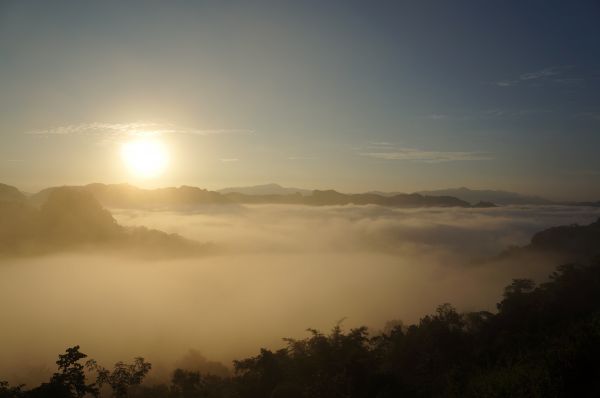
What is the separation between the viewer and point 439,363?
3562cm

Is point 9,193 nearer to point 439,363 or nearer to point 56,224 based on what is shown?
point 56,224

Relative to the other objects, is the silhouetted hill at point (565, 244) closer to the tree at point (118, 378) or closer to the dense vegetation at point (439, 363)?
the dense vegetation at point (439, 363)

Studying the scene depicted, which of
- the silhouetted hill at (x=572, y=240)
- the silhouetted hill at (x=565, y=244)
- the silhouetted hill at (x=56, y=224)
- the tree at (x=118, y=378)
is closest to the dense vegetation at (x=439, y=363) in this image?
the tree at (x=118, y=378)

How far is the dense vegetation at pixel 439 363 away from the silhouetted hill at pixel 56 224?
94.9 m

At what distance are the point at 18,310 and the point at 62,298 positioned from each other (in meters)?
16.8

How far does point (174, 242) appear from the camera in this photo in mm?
175750

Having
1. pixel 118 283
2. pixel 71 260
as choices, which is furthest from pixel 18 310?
pixel 118 283

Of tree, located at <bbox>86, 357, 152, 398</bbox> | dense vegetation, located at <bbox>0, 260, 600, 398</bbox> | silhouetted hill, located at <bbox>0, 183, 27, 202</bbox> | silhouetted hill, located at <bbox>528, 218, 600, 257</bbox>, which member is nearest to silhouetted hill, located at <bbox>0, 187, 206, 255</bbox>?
silhouetted hill, located at <bbox>0, 183, 27, 202</bbox>

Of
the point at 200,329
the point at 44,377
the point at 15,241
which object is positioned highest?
the point at 15,241

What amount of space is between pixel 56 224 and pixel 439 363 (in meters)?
124

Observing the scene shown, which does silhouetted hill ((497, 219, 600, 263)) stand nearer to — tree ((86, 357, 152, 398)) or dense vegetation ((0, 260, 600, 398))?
dense vegetation ((0, 260, 600, 398))

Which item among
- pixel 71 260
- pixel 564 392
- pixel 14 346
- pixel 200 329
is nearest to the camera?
pixel 564 392

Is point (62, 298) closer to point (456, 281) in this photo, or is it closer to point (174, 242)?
point (174, 242)

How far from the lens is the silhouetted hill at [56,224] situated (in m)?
112
